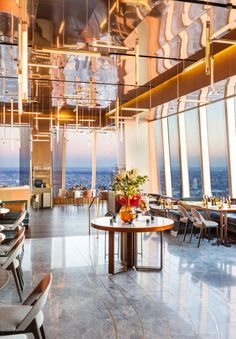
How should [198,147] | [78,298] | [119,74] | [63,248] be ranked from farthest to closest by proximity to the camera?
[198,147]
[119,74]
[63,248]
[78,298]

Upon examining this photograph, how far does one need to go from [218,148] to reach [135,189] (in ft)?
20.1

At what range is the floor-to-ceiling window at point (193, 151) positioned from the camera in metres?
12.0

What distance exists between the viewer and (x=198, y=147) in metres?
12.0

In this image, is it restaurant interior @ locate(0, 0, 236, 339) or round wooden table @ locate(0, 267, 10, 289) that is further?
restaurant interior @ locate(0, 0, 236, 339)

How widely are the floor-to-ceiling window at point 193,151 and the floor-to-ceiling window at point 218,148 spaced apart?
2.00ft

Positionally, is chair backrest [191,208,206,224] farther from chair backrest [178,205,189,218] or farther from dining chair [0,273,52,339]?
dining chair [0,273,52,339]

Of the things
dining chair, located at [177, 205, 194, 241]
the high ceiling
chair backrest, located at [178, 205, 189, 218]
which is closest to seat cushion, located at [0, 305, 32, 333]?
the high ceiling

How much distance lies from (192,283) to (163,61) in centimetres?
484

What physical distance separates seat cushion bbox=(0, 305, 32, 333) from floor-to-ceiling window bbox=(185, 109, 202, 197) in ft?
31.8

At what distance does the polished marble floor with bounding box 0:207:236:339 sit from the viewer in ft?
12.2

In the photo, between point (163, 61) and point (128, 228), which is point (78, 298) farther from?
point (163, 61)

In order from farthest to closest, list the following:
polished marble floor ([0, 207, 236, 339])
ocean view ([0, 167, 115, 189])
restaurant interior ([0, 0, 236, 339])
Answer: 1. ocean view ([0, 167, 115, 189])
2. restaurant interior ([0, 0, 236, 339])
3. polished marble floor ([0, 207, 236, 339])

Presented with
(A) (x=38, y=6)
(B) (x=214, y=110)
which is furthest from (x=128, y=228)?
(B) (x=214, y=110)

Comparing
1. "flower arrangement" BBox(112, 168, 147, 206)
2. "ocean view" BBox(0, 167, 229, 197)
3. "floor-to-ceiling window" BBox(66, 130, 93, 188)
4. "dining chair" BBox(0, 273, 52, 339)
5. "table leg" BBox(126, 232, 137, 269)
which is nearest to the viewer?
"dining chair" BBox(0, 273, 52, 339)
